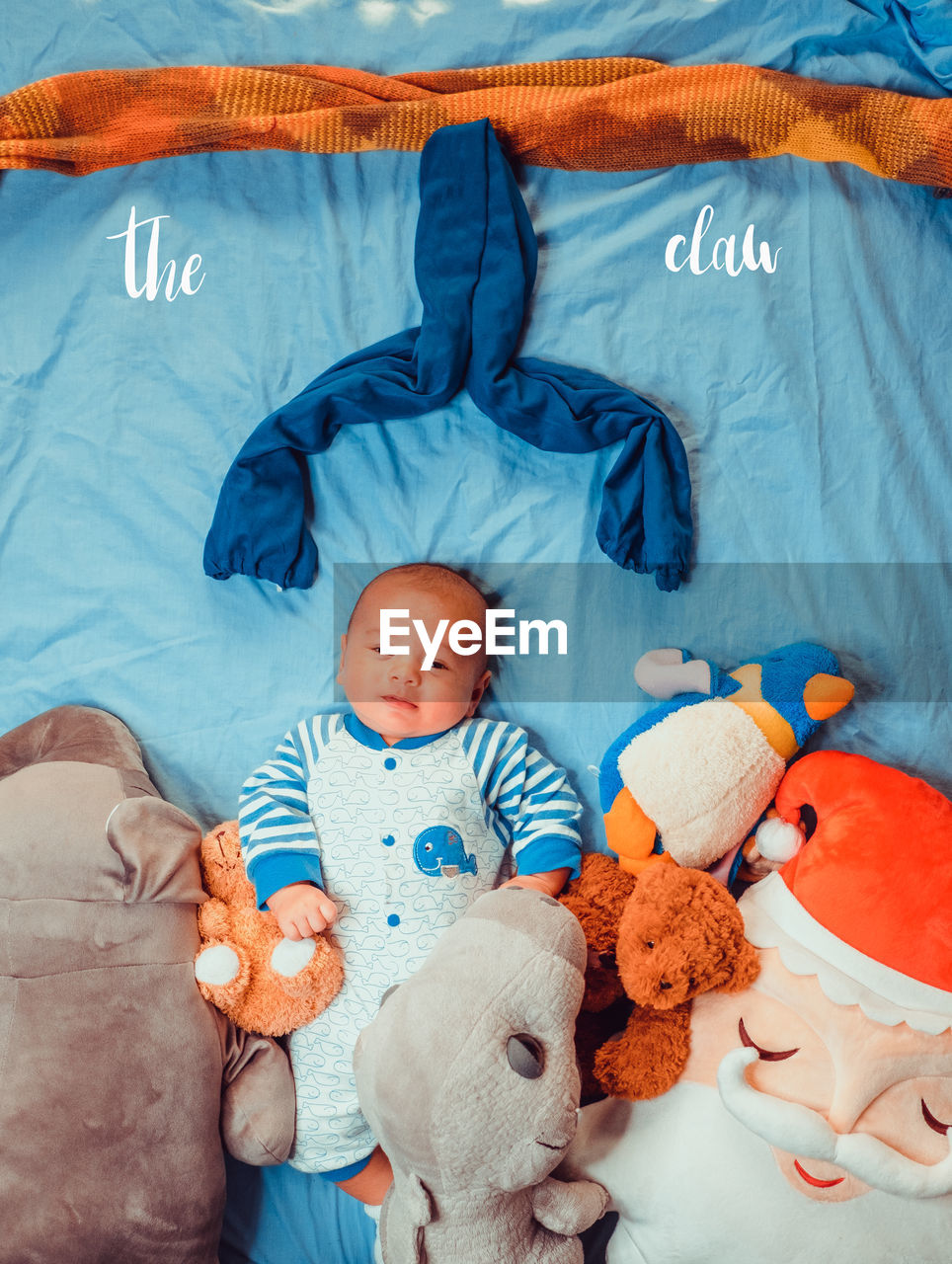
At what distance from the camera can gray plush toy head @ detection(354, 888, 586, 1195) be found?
775 mm

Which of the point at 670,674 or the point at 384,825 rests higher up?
the point at 670,674

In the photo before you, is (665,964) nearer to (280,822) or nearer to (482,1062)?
(482,1062)

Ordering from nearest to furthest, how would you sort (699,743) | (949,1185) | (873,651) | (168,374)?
(949,1185)
(699,743)
(873,651)
(168,374)

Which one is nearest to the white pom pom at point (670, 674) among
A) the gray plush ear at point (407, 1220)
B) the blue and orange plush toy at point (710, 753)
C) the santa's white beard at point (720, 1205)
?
the blue and orange plush toy at point (710, 753)

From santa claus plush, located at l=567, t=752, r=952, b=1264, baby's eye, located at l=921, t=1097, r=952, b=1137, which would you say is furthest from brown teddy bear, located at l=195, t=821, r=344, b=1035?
baby's eye, located at l=921, t=1097, r=952, b=1137

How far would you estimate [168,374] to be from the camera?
1203 millimetres

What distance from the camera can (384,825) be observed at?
3.41 feet

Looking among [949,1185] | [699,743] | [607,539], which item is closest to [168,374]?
[607,539]

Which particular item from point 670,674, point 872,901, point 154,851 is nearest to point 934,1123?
point 872,901

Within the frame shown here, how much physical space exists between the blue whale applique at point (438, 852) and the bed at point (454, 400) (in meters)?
0.18

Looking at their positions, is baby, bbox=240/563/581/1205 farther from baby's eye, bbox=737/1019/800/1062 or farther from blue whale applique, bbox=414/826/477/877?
baby's eye, bbox=737/1019/800/1062

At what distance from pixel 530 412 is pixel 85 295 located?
0.64 m

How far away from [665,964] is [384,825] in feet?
1.15

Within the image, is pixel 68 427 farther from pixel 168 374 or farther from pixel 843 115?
pixel 843 115
